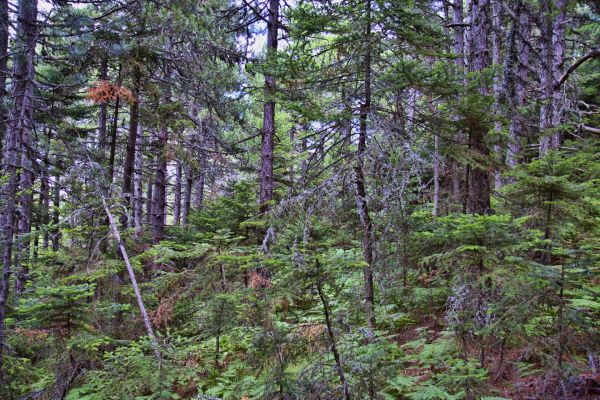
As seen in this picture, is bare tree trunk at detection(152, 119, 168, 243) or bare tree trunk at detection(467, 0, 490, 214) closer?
bare tree trunk at detection(467, 0, 490, 214)

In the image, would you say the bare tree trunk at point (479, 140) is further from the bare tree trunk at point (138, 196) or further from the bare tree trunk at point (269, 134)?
the bare tree trunk at point (138, 196)

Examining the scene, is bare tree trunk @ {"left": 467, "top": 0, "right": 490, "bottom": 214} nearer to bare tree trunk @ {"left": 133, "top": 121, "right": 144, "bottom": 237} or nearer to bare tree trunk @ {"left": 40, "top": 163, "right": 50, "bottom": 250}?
bare tree trunk @ {"left": 133, "top": 121, "right": 144, "bottom": 237}

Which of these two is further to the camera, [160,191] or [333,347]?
[160,191]

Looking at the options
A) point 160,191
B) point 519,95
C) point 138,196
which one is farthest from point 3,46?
point 519,95

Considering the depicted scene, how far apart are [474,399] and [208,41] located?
32.3 feet

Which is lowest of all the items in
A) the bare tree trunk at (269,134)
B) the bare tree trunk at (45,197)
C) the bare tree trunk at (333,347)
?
the bare tree trunk at (333,347)

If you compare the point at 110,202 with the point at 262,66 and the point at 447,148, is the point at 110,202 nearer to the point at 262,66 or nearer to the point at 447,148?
the point at 262,66

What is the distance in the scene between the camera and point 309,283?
12.1 feet

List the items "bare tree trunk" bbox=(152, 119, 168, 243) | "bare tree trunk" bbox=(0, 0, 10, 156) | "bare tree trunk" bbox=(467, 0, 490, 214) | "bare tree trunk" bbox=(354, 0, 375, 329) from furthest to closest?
1. "bare tree trunk" bbox=(152, 119, 168, 243)
2. "bare tree trunk" bbox=(0, 0, 10, 156)
3. "bare tree trunk" bbox=(467, 0, 490, 214)
4. "bare tree trunk" bbox=(354, 0, 375, 329)

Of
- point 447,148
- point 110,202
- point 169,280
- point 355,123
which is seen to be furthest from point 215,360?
point 447,148

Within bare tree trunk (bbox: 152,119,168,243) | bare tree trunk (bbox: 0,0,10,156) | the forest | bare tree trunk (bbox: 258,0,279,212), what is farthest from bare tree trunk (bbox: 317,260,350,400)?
bare tree trunk (bbox: 152,119,168,243)

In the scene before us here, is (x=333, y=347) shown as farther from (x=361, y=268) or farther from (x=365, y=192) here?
(x=365, y=192)

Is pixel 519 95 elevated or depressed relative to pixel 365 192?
elevated

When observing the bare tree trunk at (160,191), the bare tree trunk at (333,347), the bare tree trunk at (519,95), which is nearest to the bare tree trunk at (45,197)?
the bare tree trunk at (160,191)
